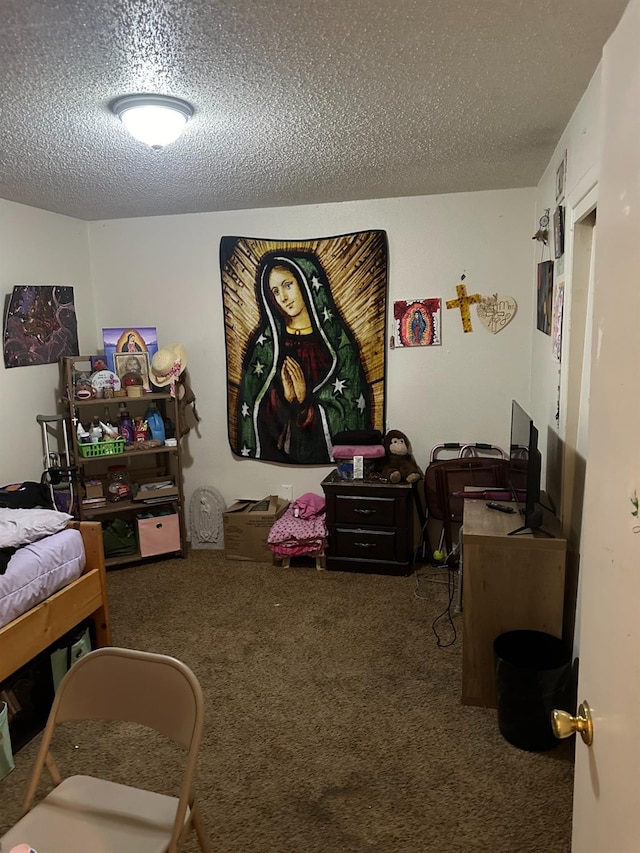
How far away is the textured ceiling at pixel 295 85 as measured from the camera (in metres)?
1.55

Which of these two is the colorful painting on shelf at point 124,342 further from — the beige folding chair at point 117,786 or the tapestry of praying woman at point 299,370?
the beige folding chair at point 117,786

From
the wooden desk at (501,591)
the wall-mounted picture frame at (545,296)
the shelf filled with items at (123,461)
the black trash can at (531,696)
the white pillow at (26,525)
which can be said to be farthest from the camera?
the shelf filled with items at (123,461)

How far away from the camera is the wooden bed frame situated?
7.38 feet

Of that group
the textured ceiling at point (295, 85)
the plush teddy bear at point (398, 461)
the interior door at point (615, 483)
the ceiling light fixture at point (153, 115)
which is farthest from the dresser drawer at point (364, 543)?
the interior door at point (615, 483)

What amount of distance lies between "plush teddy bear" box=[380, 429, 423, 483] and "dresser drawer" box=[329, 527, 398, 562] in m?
0.36

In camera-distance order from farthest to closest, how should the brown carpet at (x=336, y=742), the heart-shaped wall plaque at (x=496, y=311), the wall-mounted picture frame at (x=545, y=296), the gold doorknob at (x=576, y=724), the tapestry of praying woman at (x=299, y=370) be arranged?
1. the tapestry of praying woman at (x=299, y=370)
2. the heart-shaped wall plaque at (x=496, y=311)
3. the wall-mounted picture frame at (x=545, y=296)
4. the brown carpet at (x=336, y=742)
5. the gold doorknob at (x=576, y=724)

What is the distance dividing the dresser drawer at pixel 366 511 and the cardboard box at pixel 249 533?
52cm

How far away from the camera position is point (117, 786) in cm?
158

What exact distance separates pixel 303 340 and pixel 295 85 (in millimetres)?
2199

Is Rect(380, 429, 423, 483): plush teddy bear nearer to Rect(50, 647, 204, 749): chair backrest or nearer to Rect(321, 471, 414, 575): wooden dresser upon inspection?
Rect(321, 471, 414, 575): wooden dresser

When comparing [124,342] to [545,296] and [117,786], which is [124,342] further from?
[117,786]

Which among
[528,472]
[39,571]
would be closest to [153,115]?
[39,571]

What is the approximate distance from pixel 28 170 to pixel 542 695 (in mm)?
3278

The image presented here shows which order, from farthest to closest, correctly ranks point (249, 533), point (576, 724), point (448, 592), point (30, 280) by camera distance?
1. point (249, 533)
2. point (30, 280)
3. point (448, 592)
4. point (576, 724)
